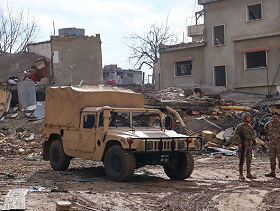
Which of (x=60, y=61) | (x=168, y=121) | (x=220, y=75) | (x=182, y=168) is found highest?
(x=60, y=61)

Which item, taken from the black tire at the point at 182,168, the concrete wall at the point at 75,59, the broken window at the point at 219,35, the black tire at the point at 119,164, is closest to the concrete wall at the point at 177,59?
the broken window at the point at 219,35

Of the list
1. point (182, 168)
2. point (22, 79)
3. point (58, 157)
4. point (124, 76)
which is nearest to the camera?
point (182, 168)

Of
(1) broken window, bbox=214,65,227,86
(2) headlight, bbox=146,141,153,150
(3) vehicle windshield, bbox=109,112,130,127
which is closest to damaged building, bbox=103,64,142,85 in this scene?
(1) broken window, bbox=214,65,227,86

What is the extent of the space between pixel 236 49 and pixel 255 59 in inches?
63.0

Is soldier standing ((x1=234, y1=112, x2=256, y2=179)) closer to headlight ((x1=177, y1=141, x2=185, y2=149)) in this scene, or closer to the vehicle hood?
headlight ((x1=177, y1=141, x2=185, y2=149))

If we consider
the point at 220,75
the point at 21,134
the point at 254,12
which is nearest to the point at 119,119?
the point at 21,134

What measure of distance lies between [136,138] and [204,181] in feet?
6.84

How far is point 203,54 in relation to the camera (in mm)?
28906

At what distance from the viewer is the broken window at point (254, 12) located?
26159 mm

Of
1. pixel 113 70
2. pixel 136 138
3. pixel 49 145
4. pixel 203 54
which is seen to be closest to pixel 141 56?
pixel 113 70

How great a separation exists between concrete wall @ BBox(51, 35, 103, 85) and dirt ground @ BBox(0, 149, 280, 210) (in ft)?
61.4

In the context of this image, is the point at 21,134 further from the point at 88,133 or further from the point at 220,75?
the point at 220,75

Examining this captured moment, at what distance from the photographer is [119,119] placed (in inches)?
378

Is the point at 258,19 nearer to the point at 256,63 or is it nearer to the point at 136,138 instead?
the point at 256,63
